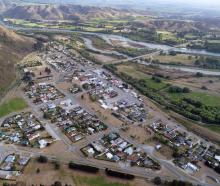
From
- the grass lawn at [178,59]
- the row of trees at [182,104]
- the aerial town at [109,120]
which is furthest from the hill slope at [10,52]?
the grass lawn at [178,59]

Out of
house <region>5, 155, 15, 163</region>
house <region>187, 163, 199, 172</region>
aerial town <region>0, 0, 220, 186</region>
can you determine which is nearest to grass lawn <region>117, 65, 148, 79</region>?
aerial town <region>0, 0, 220, 186</region>

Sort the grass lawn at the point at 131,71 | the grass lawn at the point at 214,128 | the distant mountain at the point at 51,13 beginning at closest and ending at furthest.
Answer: the grass lawn at the point at 214,128, the grass lawn at the point at 131,71, the distant mountain at the point at 51,13

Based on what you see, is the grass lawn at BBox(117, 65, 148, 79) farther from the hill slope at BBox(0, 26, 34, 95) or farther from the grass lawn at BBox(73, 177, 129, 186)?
the grass lawn at BBox(73, 177, 129, 186)

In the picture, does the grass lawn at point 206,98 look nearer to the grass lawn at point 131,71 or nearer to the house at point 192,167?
the grass lawn at point 131,71

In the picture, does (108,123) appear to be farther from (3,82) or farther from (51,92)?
(3,82)

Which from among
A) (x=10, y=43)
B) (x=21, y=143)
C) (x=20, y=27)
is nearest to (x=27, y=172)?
(x=21, y=143)

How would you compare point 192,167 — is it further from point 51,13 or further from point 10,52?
point 51,13
